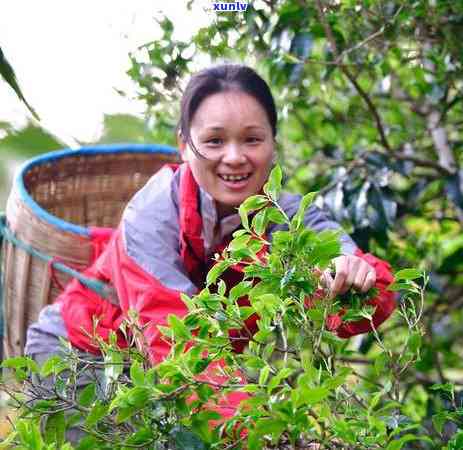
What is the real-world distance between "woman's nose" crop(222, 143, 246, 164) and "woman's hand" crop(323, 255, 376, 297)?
48cm

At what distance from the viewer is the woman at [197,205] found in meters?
1.86

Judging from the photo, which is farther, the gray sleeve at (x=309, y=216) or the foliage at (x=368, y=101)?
the foliage at (x=368, y=101)

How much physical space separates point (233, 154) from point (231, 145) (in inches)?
1.0

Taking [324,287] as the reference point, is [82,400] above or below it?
below

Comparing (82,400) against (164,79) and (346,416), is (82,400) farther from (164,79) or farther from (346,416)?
(164,79)

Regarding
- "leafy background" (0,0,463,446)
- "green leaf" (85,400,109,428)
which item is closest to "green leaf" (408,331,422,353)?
"green leaf" (85,400,109,428)

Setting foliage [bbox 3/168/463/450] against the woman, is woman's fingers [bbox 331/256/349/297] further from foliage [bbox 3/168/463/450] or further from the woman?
the woman

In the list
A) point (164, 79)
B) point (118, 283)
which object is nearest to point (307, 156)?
point (164, 79)

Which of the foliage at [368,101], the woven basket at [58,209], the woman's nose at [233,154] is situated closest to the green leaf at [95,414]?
the woman's nose at [233,154]

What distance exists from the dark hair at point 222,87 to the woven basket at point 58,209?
1.42 ft

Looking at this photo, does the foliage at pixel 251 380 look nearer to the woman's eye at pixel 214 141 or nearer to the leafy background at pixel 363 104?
the woman's eye at pixel 214 141

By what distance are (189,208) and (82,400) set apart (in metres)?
0.75

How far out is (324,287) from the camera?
4.13 ft

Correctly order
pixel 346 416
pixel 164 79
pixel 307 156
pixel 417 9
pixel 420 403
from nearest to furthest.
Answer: pixel 346 416, pixel 417 9, pixel 164 79, pixel 420 403, pixel 307 156
